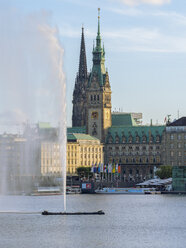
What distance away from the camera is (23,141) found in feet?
469

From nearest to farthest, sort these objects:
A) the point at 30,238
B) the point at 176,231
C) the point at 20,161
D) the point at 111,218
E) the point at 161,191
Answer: the point at 30,238
the point at 176,231
the point at 111,218
the point at 20,161
the point at 161,191

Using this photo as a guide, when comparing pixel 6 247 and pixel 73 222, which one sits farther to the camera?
pixel 73 222

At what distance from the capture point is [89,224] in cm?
10312

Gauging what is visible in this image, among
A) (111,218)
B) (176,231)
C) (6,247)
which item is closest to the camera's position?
(6,247)

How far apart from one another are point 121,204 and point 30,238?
2336 inches

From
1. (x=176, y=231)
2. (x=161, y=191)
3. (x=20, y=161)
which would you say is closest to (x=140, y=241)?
(x=176, y=231)

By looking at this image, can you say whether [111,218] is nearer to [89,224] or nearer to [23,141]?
[89,224]

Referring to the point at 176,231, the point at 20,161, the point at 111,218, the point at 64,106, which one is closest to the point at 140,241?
the point at 176,231

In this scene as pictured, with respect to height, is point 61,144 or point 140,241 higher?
point 61,144

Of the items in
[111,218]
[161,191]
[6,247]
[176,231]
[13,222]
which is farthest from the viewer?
[161,191]

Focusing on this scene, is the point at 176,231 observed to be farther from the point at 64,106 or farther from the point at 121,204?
the point at 121,204

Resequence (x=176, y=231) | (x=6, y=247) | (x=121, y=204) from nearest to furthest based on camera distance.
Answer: (x=6, y=247) → (x=176, y=231) → (x=121, y=204)

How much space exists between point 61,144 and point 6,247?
56.9 feet

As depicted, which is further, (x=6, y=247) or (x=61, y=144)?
(x=61, y=144)
